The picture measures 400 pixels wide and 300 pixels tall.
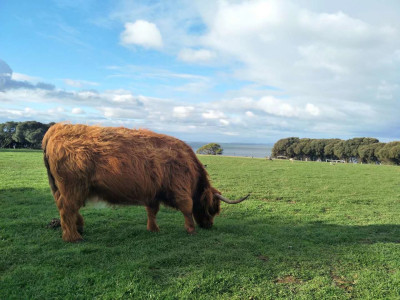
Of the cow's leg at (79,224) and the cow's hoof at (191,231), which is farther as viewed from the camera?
the cow's hoof at (191,231)

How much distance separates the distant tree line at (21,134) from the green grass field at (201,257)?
169 ft

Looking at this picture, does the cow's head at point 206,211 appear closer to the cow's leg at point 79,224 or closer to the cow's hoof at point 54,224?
the cow's leg at point 79,224

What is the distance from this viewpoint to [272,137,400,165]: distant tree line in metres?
48.9

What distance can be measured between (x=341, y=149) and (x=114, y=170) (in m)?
61.7

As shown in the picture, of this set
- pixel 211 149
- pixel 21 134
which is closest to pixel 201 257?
pixel 21 134

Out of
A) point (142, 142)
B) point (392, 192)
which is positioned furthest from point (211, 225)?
point (392, 192)

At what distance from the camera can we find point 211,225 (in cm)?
700

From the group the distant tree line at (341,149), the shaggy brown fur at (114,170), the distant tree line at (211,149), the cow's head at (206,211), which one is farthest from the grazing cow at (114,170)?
the distant tree line at (211,149)

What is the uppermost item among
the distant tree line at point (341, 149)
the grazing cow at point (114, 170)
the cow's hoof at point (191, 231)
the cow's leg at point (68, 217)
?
the distant tree line at point (341, 149)

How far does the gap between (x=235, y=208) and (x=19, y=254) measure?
248 inches

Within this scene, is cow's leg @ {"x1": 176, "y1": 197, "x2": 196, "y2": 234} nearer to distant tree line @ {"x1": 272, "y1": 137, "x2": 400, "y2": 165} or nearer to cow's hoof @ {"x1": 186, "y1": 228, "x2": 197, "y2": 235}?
cow's hoof @ {"x1": 186, "y1": 228, "x2": 197, "y2": 235}

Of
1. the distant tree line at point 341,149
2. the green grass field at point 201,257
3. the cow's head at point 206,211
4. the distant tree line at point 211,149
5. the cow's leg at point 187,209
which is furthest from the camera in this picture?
the distant tree line at point 211,149

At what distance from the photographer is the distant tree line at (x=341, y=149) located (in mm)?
48875

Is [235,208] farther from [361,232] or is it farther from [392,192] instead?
[392,192]
